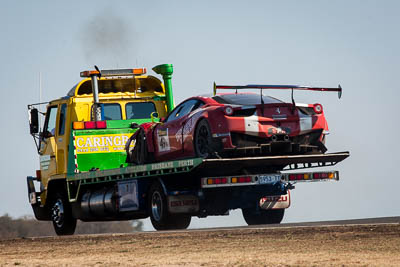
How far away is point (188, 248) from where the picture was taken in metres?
11.6

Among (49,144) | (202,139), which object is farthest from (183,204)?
(49,144)

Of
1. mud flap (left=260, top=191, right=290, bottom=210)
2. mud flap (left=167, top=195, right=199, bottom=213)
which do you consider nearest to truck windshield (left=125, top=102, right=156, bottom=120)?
mud flap (left=260, top=191, right=290, bottom=210)

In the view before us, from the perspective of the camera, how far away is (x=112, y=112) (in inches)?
808

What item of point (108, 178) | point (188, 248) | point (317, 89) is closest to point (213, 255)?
point (188, 248)

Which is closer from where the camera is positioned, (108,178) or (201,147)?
(201,147)

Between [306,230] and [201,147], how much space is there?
3103mm

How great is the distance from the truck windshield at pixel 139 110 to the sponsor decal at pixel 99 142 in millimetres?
764

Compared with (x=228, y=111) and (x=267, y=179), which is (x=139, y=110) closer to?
(x=267, y=179)

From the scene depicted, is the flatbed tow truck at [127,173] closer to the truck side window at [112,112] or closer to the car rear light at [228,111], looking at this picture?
the truck side window at [112,112]

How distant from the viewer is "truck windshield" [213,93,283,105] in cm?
1566

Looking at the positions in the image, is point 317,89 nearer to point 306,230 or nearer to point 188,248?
point 306,230

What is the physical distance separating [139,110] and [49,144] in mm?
2269

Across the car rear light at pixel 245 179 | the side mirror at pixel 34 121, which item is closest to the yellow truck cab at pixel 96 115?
the side mirror at pixel 34 121

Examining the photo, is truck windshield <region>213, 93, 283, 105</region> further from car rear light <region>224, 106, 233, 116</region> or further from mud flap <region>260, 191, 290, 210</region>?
mud flap <region>260, 191, 290, 210</region>
